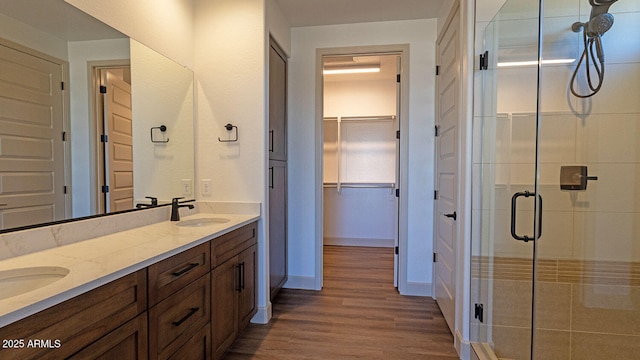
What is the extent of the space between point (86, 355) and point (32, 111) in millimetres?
1040

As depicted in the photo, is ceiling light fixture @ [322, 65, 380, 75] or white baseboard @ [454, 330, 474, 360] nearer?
white baseboard @ [454, 330, 474, 360]

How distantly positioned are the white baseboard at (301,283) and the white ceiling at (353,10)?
2.61 meters

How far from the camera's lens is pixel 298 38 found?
3.29m

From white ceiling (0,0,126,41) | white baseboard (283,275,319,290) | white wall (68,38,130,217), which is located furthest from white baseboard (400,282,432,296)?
white ceiling (0,0,126,41)

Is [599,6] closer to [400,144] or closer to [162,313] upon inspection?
[400,144]

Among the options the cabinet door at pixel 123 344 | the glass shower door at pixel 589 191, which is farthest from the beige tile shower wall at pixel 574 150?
the cabinet door at pixel 123 344

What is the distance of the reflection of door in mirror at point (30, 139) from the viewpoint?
1265mm

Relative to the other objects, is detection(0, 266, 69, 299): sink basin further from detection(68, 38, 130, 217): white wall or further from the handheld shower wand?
the handheld shower wand

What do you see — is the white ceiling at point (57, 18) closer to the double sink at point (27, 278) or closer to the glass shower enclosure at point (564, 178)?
the double sink at point (27, 278)

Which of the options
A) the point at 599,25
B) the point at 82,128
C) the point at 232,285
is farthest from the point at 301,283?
the point at 599,25

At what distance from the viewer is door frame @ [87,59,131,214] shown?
5.42 ft

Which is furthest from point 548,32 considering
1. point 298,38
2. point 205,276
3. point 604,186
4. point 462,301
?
point 205,276

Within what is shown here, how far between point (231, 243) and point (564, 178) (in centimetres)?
212

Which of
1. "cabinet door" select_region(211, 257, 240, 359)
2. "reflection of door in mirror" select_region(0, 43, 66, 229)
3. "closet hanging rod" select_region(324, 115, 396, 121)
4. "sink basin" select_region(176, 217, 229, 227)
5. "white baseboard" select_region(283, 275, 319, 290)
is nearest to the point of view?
"reflection of door in mirror" select_region(0, 43, 66, 229)
